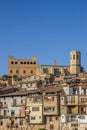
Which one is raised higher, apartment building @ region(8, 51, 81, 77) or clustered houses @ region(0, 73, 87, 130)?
apartment building @ region(8, 51, 81, 77)

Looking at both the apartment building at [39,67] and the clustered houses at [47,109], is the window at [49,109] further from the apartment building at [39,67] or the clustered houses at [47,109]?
the apartment building at [39,67]

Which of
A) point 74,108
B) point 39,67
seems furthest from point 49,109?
point 39,67

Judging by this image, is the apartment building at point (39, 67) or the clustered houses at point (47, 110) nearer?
the clustered houses at point (47, 110)

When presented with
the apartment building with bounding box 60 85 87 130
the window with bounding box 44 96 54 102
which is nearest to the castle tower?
the window with bounding box 44 96 54 102

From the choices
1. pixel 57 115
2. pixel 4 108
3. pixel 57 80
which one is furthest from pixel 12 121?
pixel 57 80

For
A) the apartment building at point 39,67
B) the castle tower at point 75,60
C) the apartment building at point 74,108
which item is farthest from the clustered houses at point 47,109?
the castle tower at point 75,60

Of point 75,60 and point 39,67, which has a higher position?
point 75,60

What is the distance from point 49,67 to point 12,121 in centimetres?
4647

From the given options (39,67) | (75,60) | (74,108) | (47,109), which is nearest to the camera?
(74,108)

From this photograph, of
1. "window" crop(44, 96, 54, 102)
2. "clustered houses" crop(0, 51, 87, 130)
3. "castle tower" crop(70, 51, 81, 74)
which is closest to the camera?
"clustered houses" crop(0, 51, 87, 130)

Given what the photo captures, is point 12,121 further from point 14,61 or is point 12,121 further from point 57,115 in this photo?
point 14,61

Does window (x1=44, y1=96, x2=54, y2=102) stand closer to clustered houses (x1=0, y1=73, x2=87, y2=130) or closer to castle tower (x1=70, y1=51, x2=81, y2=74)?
clustered houses (x1=0, y1=73, x2=87, y2=130)

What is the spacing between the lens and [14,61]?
136 meters

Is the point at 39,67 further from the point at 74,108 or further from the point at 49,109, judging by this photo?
the point at 74,108
